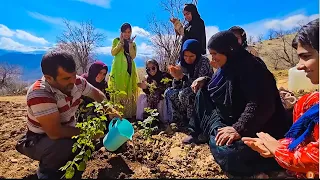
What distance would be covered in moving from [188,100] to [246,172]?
4.39 feet

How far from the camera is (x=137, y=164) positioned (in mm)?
2697

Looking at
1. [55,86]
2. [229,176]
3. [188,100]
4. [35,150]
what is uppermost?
[55,86]

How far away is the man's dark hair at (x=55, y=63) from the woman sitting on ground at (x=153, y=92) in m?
1.83

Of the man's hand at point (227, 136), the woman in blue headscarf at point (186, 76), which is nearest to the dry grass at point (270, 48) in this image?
the woman in blue headscarf at point (186, 76)

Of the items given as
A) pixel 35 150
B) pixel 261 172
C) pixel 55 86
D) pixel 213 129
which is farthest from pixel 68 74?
pixel 261 172

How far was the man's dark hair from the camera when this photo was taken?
88.9 inches

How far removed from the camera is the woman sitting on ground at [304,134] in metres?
1.57

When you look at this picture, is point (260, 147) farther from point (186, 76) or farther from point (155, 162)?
point (186, 76)

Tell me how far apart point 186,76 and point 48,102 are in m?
1.94

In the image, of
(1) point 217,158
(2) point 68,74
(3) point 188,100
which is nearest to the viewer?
(2) point 68,74

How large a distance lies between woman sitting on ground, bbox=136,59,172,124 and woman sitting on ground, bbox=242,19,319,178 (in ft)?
7.44

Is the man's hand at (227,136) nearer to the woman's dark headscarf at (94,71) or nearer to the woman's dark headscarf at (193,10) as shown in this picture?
the woman's dark headscarf at (94,71)

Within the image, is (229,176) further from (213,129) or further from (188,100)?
(188,100)

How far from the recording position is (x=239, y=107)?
2.59 metres
